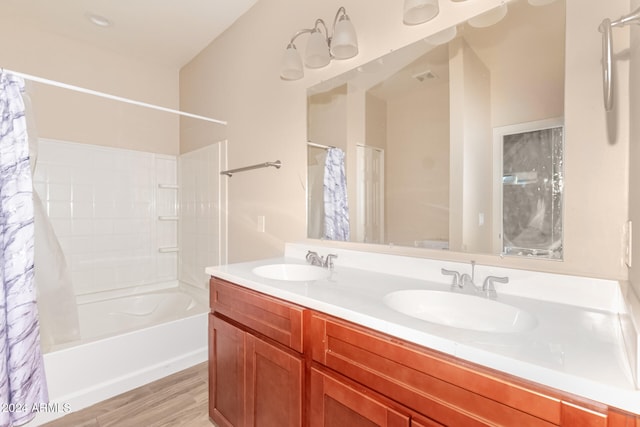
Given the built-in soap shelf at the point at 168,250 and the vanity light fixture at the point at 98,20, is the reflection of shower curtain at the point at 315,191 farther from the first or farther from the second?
the vanity light fixture at the point at 98,20

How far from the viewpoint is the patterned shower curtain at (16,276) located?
1.41 metres

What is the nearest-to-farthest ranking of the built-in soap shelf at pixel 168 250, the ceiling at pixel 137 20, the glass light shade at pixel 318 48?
the glass light shade at pixel 318 48 < the ceiling at pixel 137 20 < the built-in soap shelf at pixel 168 250

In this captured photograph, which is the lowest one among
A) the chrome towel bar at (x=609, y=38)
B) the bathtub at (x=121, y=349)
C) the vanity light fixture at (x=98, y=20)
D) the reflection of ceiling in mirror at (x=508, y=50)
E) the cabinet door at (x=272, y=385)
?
the bathtub at (x=121, y=349)

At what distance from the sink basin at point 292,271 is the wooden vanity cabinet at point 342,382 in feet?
0.78

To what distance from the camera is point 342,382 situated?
0.91 metres

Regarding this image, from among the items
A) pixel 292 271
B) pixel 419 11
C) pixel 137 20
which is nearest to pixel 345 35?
pixel 419 11

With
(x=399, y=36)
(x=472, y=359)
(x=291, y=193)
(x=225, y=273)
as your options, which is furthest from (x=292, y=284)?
(x=399, y=36)

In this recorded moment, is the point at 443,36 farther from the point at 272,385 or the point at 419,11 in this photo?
the point at 272,385

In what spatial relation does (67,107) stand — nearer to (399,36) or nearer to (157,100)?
(157,100)

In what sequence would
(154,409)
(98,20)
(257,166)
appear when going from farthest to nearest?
(98,20) → (257,166) → (154,409)

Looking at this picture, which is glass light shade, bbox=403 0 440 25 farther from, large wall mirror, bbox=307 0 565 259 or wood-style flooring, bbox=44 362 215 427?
wood-style flooring, bbox=44 362 215 427

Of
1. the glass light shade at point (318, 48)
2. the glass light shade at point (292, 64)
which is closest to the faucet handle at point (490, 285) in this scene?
the glass light shade at point (318, 48)

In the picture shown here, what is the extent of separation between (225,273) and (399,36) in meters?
1.39

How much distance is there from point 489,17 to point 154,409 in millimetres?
2550
